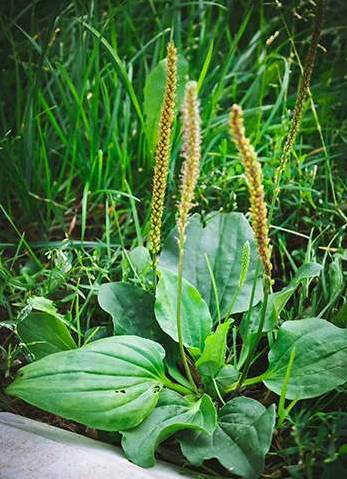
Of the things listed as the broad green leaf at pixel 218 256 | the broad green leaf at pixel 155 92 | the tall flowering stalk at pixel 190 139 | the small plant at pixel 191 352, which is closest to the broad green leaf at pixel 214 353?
the small plant at pixel 191 352

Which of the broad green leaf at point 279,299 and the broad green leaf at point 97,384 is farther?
the broad green leaf at point 279,299

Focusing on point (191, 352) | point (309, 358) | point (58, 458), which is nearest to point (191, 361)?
point (191, 352)

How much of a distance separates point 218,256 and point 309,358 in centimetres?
43

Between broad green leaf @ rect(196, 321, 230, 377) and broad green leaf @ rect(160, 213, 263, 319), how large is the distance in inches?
9.8

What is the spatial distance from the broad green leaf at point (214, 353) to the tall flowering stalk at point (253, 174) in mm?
281

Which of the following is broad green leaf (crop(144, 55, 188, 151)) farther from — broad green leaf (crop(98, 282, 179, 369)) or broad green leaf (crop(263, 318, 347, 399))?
broad green leaf (crop(263, 318, 347, 399))

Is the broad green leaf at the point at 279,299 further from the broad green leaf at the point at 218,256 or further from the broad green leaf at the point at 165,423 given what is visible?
the broad green leaf at the point at 165,423

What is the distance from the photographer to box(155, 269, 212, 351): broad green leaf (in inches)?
75.3

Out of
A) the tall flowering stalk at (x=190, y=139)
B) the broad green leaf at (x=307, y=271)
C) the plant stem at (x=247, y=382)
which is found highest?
the tall flowering stalk at (x=190, y=139)

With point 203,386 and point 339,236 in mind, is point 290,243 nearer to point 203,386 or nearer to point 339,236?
point 339,236

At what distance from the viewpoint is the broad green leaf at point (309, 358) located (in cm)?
178

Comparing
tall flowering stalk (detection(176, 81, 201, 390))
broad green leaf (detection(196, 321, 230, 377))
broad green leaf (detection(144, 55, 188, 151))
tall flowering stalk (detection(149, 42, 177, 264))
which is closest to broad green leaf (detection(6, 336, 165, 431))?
broad green leaf (detection(196, 321, 230, 377))

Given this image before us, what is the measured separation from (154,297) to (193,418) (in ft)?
1.24

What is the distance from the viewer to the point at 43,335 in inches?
74.4
